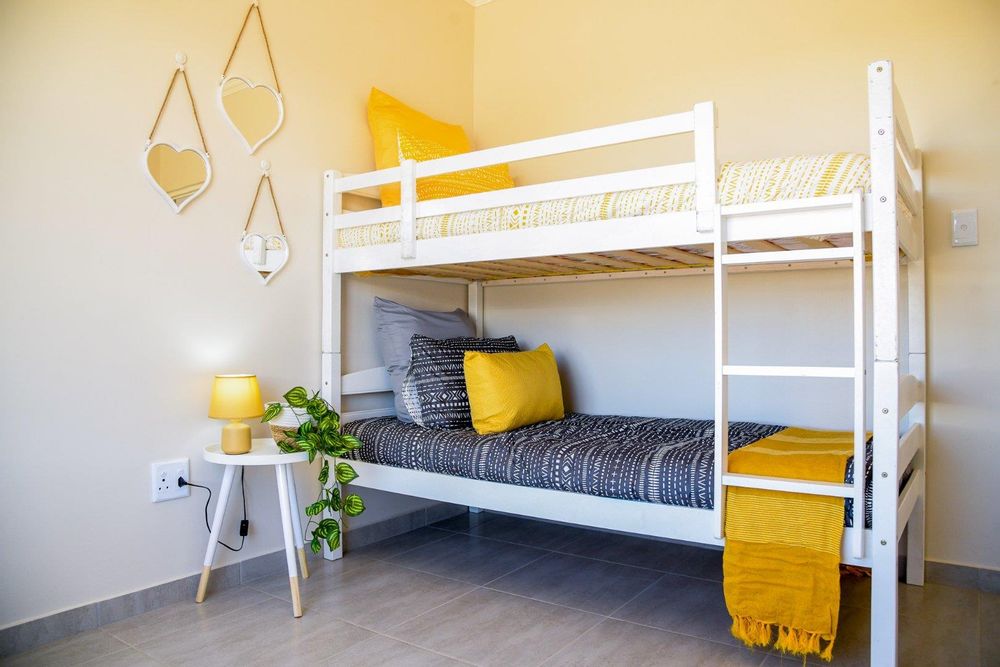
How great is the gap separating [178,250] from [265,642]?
118 cm

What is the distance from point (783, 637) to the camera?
1581 millimetres

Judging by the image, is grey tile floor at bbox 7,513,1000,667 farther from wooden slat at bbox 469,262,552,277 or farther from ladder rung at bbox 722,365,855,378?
wooden slat at bbox 469,262,552,277

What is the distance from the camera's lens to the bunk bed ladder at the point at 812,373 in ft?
4.96

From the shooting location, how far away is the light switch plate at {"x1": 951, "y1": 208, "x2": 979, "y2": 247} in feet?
7.29

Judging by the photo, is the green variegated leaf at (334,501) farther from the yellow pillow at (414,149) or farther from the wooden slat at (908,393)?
the wooden slat at (908,393)

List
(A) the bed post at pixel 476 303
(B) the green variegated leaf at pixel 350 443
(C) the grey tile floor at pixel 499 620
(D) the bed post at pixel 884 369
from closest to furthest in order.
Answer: (D) the bed post at pixel 884 369 < (C) the grey tile floor at pixel 499 620 < (B) the green variegated leaf at pixel 350 443 < (A) the bed post at pixel 476 303

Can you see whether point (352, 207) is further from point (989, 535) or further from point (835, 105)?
point (989, 535)

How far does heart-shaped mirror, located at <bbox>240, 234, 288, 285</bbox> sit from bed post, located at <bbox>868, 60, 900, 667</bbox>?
1.84 meters

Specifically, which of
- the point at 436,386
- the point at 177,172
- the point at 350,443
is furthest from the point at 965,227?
the point at 177,172

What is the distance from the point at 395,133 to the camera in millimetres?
2709

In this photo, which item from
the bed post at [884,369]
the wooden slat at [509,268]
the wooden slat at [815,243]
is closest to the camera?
the bed post at [884,369]

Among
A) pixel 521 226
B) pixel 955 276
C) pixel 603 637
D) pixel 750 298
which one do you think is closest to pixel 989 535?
pixel 955 276

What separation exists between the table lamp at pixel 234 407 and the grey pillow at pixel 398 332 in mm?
619

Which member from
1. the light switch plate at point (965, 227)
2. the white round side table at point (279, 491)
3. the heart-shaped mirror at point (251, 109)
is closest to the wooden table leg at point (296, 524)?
the white round side table at point (279, 491)
